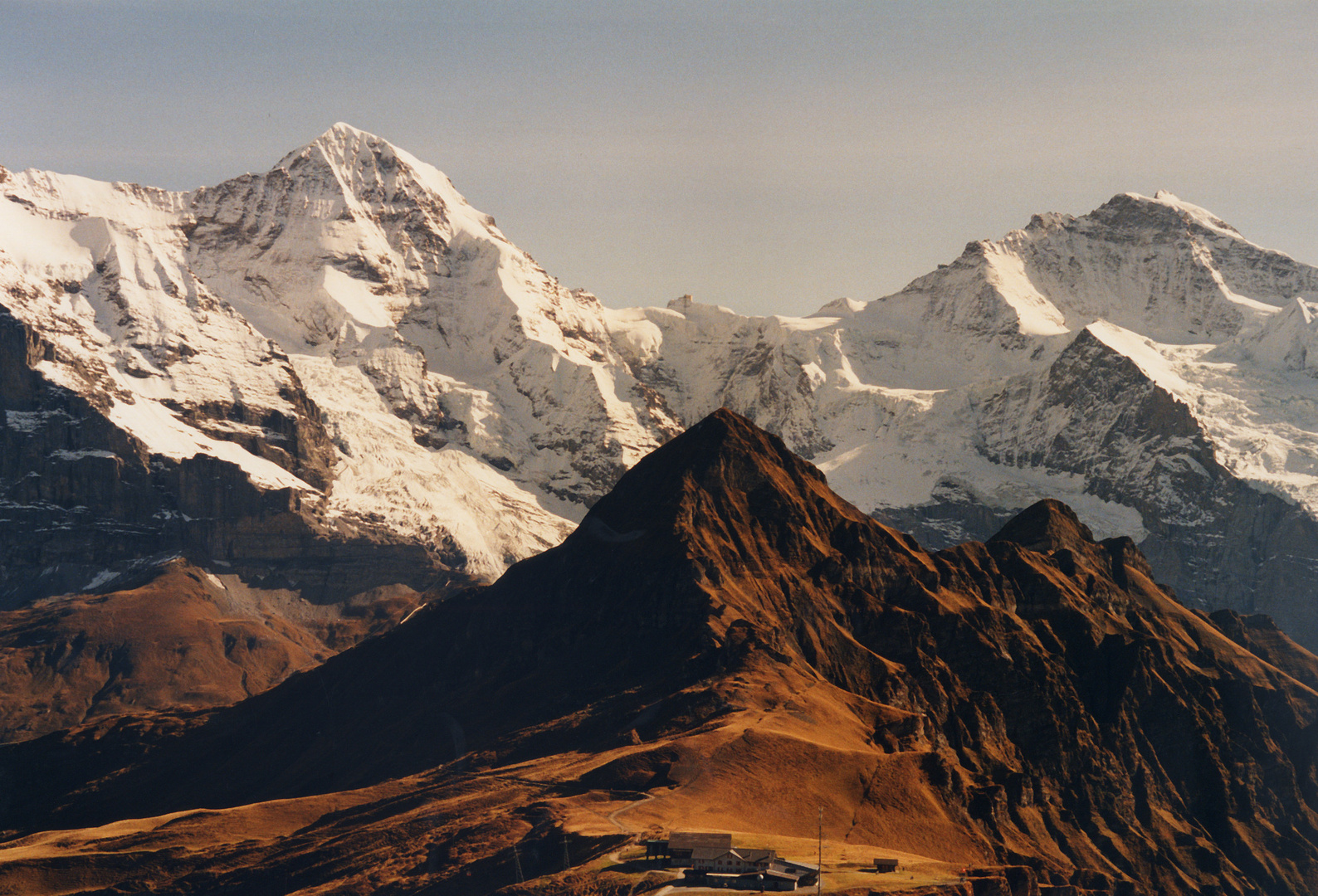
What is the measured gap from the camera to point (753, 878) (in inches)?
7849

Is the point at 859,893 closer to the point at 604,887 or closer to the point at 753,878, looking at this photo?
the point at 753,878

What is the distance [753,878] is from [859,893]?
10.8 m

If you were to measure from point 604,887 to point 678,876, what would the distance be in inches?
301

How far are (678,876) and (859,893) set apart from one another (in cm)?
1834

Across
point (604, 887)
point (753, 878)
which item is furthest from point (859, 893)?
point (604, 887)

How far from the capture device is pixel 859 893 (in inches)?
7810

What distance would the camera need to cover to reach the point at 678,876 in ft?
655

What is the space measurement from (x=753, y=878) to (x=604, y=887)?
15177 mm

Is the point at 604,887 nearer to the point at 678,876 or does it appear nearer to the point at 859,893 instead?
the point at 678,876

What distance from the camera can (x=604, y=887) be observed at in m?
199

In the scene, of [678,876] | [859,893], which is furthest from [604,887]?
[859,893]
